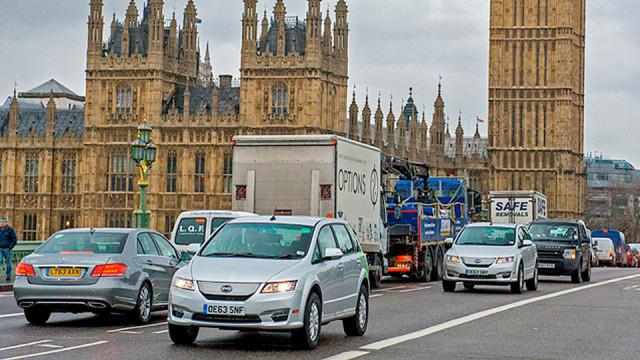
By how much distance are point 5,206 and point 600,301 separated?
58267mm

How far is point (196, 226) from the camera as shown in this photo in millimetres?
24000

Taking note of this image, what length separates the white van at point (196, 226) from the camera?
938 inches

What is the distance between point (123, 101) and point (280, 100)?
998 cm

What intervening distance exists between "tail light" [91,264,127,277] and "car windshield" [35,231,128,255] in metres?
0.45

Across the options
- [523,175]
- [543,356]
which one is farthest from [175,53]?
[543,356]

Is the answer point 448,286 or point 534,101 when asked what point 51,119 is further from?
point 448,286

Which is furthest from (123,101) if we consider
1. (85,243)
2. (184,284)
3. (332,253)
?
(184,284)

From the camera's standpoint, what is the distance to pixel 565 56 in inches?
3403

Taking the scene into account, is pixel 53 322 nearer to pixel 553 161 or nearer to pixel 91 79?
pixel 91 79

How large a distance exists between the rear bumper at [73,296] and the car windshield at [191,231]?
7065mm

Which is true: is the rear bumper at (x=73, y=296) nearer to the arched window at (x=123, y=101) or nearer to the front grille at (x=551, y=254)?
the front grille at (x=551, y=254)

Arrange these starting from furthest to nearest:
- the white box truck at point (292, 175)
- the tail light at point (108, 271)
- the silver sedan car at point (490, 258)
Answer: the silver sedan car at point (490, 258), the white box truck at point (292, 175), the tail light at point (108, 271)

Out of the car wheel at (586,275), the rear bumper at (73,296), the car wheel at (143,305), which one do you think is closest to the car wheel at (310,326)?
the rear bumper at (73,296)

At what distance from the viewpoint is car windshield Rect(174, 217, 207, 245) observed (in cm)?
2395
